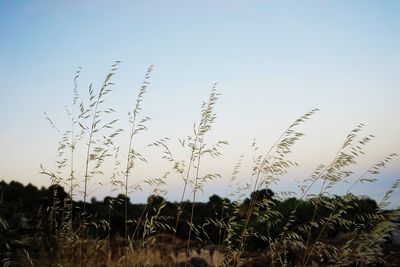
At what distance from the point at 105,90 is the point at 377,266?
3829 mm

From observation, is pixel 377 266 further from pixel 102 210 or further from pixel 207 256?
pixel 102 210

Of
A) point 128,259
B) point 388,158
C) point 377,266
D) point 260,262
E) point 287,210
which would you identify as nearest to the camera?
point 128,259

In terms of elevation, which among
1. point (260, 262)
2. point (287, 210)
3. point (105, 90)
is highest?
point (105, 90)

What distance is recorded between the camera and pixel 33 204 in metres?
12.1

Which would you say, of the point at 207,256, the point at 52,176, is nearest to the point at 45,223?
the point at 207,256

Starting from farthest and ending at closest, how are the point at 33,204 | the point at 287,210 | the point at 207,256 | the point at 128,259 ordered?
the point at 33,204
the point at 287,210
the point at 207,256
the point at 128,259

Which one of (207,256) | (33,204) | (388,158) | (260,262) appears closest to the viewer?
(388,158)

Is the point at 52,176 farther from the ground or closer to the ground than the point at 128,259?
farther from the ground

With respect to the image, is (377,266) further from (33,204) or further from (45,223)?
(33,204)

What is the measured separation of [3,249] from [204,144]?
10.3ft

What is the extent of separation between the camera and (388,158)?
15.5 feet

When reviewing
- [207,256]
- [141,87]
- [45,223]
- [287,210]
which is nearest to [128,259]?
[141,87]

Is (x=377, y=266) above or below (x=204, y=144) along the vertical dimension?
below

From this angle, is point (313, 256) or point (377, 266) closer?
point (377, 266)
